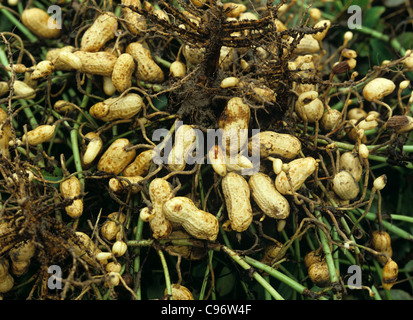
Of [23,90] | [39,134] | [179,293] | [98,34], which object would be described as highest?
[98,34]

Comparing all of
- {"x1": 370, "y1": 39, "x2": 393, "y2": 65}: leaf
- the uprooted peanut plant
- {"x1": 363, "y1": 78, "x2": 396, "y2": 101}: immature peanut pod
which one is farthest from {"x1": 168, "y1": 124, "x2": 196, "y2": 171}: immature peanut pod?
{"x1": 370, "y1": 39, "x2": 393, "y2": 65}: leaf

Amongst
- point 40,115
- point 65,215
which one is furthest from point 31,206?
point 40,115

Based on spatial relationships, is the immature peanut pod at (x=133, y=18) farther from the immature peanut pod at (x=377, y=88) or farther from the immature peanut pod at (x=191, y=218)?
the immature peanut pod at (x=377, y=88)

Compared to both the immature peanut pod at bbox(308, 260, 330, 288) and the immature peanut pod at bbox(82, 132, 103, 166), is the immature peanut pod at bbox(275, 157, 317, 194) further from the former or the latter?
the immature peanut pod at bbox(82, 132, 103, 166)

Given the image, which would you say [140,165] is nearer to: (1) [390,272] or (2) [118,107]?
(2) [118,107]

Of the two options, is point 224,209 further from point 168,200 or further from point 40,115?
point 40,115

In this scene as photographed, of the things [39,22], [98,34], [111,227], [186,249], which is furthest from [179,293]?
[39,22]

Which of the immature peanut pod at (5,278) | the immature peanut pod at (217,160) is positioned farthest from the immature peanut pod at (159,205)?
the immature peanut pod at (5,278)
